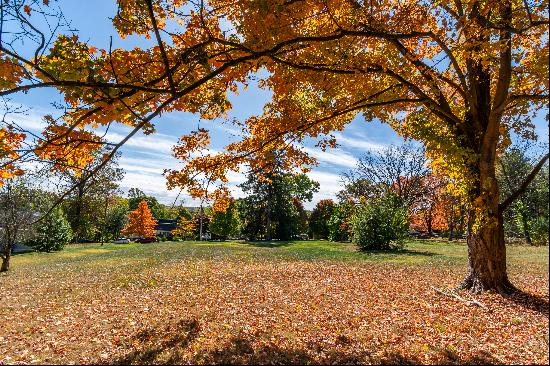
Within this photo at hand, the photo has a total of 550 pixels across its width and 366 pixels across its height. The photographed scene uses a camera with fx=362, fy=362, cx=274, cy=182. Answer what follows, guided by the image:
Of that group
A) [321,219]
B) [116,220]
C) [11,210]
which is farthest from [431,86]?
[116,220]

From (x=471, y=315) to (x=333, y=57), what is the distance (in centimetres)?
684

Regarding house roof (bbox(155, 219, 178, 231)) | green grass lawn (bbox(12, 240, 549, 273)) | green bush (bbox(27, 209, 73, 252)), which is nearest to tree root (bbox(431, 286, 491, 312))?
green grass lawn (bbox(12, 240, 549, 273))

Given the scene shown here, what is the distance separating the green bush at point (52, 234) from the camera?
36.1m

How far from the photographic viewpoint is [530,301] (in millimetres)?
8859

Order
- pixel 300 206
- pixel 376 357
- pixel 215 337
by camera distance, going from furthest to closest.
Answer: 1. pixel 300 206
2. pixel 215 337
3. pixel 376 357

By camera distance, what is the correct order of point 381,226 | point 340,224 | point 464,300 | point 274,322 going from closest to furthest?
1. point 274,322
2. point 464,300
3. point 381,226
4. point 340,224

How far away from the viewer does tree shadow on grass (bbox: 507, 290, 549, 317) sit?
8.27 meters

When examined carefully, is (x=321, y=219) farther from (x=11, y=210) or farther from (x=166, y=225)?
(x=166, y=225)

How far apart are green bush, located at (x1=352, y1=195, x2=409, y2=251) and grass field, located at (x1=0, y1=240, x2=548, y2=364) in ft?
41.7

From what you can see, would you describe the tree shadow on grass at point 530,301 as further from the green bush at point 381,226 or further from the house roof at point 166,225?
the house roof at point 166,225

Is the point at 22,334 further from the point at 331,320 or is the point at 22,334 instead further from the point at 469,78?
the point at 469,78

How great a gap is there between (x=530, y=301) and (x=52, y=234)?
40525mm

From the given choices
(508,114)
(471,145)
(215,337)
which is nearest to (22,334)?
(215,337)

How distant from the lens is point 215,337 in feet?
23.3
